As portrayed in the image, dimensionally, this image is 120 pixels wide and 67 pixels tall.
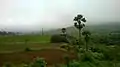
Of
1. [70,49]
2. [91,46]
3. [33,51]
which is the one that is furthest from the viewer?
[91,46]

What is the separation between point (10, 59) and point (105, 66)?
6483 millimetres

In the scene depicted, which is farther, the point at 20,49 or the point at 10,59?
the point at 20,49

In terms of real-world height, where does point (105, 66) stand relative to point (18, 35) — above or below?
below

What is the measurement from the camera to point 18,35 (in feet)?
95.6

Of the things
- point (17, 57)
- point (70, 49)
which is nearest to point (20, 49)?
point (17, 57)

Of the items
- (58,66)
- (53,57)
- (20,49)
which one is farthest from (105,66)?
(20,49)

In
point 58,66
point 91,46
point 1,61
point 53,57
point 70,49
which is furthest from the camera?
point 91,46

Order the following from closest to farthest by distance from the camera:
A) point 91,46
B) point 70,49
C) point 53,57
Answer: point 53,57 → point 70,49 → point 91,46

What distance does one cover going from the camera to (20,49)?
20.0 meters

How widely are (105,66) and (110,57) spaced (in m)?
3.48

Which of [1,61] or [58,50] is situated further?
[58,50]

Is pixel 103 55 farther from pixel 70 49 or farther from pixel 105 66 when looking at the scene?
pixel 105 66

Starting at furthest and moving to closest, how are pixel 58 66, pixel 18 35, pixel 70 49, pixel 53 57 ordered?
pixel 18 35 < pixel 70 49 < pixel 53 57 < pixel 58 66

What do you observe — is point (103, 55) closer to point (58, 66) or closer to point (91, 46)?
point (91, 46)
